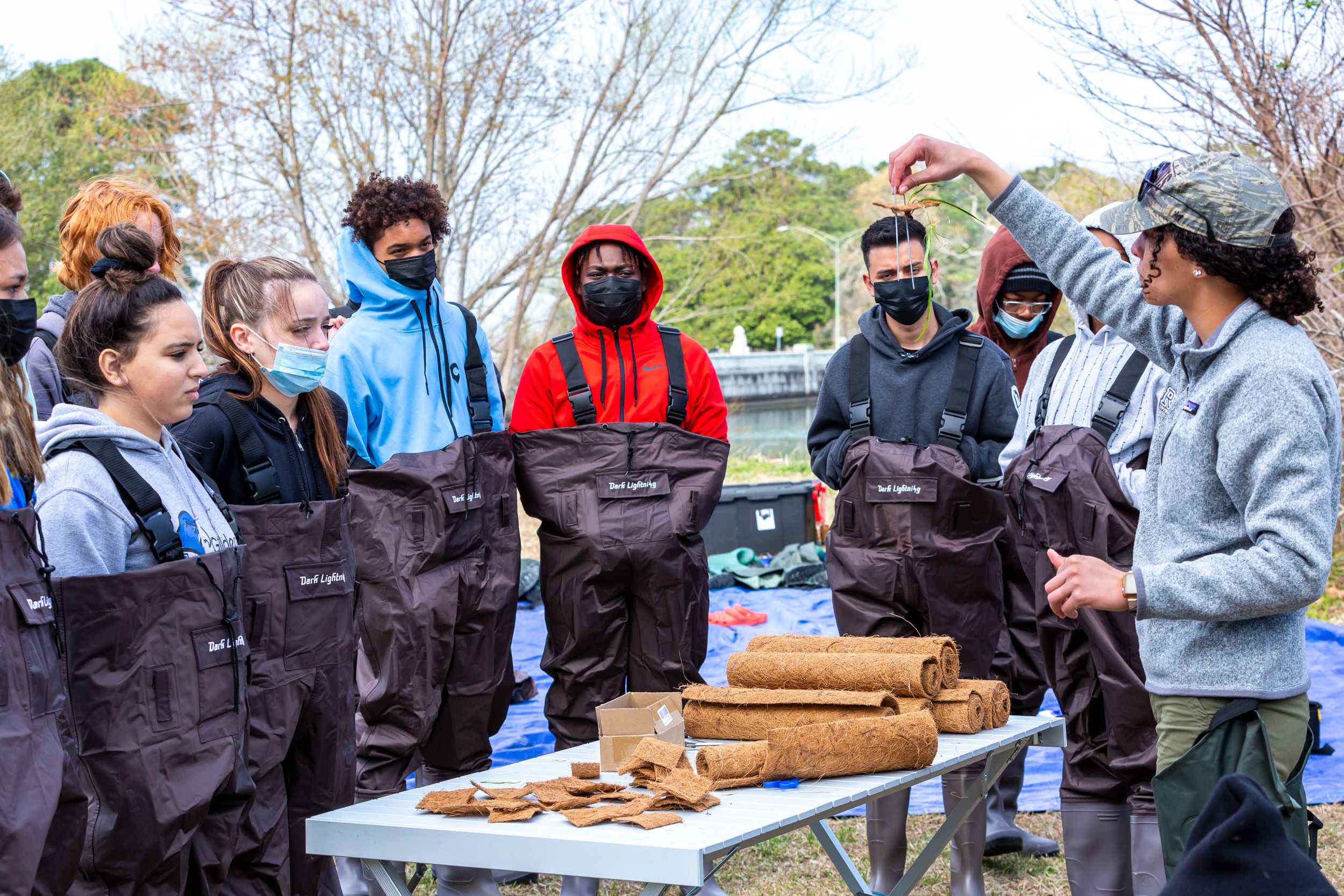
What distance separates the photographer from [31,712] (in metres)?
2.06

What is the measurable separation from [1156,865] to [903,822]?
0.93 m

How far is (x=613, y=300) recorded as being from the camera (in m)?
4.29

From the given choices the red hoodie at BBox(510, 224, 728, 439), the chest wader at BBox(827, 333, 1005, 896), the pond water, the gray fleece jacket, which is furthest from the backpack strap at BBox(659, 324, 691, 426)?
the pond water

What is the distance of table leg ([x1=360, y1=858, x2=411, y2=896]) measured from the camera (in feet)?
8.87

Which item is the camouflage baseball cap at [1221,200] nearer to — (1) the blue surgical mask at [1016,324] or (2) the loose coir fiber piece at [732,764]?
(2) the loose coir fiber piece at [732,764]

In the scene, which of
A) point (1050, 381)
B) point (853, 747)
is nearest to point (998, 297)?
point (1050, 381)

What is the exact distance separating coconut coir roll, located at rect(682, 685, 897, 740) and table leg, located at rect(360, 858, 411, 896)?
0.92 metres

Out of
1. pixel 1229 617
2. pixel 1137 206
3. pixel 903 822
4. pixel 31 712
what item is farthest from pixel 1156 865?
pixel 31 712

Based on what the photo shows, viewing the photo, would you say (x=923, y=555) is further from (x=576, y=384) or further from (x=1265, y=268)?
(x=1265, y=268)

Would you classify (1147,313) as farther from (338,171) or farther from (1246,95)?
(338,171)

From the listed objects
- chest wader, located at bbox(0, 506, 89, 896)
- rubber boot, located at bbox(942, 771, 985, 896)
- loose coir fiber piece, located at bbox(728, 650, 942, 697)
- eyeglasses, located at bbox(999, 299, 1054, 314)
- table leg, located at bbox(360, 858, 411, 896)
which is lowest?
rubber boot, located at bbox(942, 771, 985, 896)

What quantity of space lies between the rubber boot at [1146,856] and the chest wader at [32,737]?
2633 millimetres

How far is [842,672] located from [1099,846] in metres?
0.98

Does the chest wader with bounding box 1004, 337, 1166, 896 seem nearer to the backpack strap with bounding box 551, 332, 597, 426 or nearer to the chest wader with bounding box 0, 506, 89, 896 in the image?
the backpack strap with bounding box 551, 332, 597, 426
